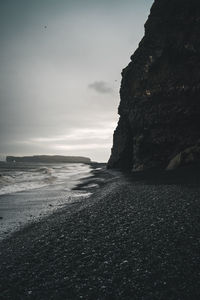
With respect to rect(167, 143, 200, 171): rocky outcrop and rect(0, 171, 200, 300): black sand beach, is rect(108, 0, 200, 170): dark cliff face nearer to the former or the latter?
rect(167, 143, 200, 171): rocky outcrop

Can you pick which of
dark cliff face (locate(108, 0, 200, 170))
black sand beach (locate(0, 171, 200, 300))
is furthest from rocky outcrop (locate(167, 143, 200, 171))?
black sand beach (locate(0, 171, 200, 300))

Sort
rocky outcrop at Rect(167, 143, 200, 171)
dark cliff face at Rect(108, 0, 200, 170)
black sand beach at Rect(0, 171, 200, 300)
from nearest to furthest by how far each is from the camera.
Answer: black sand beach at Rect(0, 171, 200, 300)
rocky outcrop at Rect(167, 143, 200, 171)
dark cliff face at Rect(108, 0, 200, 170)

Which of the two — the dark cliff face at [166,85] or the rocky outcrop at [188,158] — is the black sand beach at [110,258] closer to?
the rocky outcrop at [188,158]

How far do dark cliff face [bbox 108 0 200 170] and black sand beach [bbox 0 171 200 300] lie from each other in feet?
59.9

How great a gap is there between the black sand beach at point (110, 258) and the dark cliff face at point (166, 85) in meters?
18.2

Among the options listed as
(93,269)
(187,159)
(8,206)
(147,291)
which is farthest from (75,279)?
(187,159)

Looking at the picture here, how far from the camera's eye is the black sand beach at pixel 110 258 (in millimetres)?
3154

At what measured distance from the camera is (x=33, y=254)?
189 inches

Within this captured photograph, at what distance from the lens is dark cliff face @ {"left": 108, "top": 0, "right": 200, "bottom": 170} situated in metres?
22.6

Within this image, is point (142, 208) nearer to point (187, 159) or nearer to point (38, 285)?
point (38, 285)

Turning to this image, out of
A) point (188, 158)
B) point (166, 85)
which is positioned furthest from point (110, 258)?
point (166, 85)

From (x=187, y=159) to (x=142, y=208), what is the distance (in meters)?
13.7

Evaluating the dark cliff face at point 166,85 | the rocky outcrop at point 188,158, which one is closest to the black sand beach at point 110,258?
the rocky outcrop at point 188,158

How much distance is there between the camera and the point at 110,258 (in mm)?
4039
